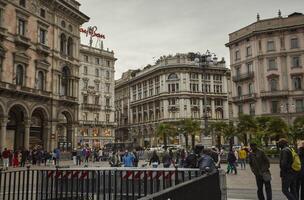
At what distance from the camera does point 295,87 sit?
181 ft

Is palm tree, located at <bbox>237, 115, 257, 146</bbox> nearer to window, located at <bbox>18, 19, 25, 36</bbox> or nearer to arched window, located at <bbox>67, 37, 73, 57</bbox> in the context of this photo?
arched window, located at <bbox>67, 37, 73, 57</bbox>

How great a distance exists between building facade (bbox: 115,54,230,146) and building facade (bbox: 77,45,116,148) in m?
14.6

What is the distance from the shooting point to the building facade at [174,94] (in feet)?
279

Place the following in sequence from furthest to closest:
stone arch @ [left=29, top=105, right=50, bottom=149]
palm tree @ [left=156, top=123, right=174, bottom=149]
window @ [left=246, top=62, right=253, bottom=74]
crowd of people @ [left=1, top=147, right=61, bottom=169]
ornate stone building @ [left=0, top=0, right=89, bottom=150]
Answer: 1. palm tree @ [left=156, top=123, right=174, bottom=149]
2. window @ [left=246, top=62, right=253, bottom=74]
3. stone arch @ [left=29, top=105, right=50, bottom=149]
4. ornate stone building @ [left=0, top=0, right=89, bottom=150]
5. crowd of people @ [left=1, top=147, right=61, bottom=169]

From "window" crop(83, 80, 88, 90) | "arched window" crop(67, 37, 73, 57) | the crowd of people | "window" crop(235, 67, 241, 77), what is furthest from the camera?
"window" crop(83, 80, 88, 90)

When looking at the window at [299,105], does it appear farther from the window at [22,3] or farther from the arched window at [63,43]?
the window at [22,3]

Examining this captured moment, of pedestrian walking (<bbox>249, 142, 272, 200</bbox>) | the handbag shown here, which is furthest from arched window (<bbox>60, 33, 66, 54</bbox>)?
the handbag

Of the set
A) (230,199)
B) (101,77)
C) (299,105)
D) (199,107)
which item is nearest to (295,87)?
(299,105)

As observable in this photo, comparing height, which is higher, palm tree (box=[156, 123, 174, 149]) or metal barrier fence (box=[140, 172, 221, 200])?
palm tree (box=[156, 123, 174, 149])

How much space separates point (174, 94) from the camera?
8488 centimetres

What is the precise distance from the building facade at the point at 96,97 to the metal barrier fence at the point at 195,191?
6194cm

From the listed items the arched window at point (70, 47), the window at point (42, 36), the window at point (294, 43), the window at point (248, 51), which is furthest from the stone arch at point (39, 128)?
the window at point (294, 43)

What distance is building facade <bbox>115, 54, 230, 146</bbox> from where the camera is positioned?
84.9 metres

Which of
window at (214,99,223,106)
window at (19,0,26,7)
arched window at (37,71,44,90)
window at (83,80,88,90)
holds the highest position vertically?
window at (19,0,26,7)
